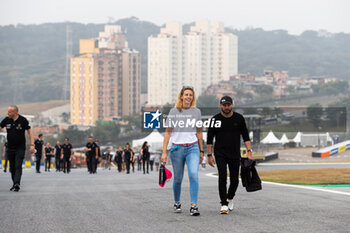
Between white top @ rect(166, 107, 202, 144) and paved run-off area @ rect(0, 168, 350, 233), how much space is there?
1.04 metres

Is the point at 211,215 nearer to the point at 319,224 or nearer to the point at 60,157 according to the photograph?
the point at 319,224

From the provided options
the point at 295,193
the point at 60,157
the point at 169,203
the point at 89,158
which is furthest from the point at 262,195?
the point at 60,157

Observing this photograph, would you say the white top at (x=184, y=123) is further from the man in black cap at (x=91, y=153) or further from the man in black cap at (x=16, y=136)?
the man in black cap at (x=91, y=153)

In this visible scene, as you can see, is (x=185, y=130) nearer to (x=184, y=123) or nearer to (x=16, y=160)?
→ (x=184, y=123)

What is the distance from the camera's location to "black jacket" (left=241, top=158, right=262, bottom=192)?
376 inches

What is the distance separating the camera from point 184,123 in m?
9.09

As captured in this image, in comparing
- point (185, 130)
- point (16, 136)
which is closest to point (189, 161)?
point (185, 130)

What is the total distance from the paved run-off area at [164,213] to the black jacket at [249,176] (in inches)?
12.5

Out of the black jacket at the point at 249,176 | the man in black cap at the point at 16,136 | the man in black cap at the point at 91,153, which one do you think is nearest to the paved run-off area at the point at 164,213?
the black jacket at the point at 249,176

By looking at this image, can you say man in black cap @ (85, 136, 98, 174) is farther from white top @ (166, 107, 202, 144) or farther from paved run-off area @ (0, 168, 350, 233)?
white top @ (166, 107, 202, 144)

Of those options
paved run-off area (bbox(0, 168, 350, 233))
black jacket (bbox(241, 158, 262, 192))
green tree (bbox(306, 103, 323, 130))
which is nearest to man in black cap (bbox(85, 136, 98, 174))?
paved run-off area (bbox(0, 168, 350, 233))

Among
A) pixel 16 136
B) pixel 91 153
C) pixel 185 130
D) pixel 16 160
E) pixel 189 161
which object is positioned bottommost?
pixel 91 153

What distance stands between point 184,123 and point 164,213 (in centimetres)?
127

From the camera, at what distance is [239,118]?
9.35 metres
